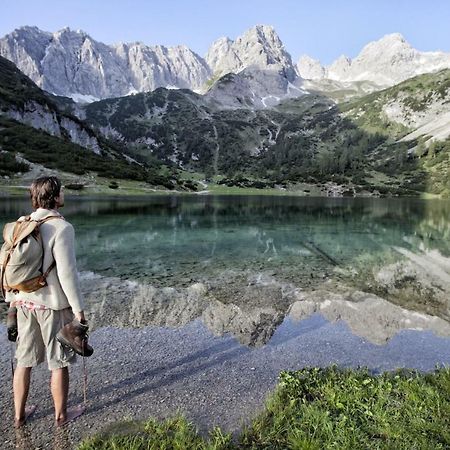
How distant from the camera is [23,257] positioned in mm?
6367

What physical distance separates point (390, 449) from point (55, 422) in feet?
20.6

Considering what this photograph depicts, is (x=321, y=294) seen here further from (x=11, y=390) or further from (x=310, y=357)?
(x=11, y=390)

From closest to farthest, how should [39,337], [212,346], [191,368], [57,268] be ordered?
1. [57,268]
2. [39,337]
3. [191,368]
4. [212,346]

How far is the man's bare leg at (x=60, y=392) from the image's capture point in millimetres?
7059

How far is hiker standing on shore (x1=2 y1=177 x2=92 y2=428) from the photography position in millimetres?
6660

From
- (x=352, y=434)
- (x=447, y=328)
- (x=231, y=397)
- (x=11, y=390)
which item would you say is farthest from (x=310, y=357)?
(x=11, y=390)

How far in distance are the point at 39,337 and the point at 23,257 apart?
1687 millimetres

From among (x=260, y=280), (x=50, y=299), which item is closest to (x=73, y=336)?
(x=50, y=299)

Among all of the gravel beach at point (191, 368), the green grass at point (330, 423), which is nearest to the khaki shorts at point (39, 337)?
the gravel beach at point (191, 368)

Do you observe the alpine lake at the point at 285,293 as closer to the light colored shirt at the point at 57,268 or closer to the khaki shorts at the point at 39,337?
the khaki shorts at the point at 39,337

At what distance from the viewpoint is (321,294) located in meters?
18.8

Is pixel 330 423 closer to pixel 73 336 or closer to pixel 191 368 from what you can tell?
pixel 191 368

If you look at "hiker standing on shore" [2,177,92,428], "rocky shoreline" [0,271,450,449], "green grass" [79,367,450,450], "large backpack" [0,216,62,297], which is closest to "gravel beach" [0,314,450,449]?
"rocky shoreline" [0,271,450,449]

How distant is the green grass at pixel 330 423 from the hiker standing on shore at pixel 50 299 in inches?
67.8
